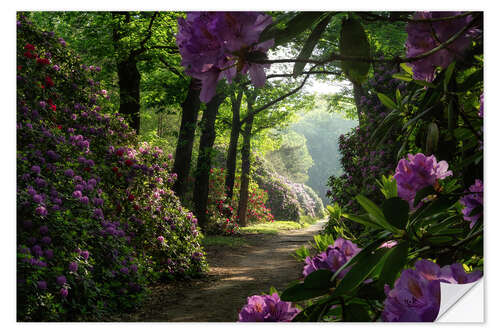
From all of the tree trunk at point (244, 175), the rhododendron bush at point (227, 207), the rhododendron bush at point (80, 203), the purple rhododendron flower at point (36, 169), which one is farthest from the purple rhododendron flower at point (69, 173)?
the rhododendron bush at point (227, 207)

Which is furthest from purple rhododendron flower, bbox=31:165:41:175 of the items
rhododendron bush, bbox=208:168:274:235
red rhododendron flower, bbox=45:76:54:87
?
rhododendron bush, bbox=208:168:274:235

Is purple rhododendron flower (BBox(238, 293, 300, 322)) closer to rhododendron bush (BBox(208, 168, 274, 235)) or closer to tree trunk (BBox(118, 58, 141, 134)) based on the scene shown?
tree trunk (BBox(118, 58, 141, 134))

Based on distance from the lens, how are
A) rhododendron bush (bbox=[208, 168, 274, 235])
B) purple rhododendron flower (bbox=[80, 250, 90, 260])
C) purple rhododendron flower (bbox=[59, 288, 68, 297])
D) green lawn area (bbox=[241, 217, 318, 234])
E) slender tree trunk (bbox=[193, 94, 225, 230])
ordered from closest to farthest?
purple rhododendron flower (bbox=[59, 288, 68, 297]) < purple rhododendron flower (bbox=[80, 250, 90, 260]) < slender tree trunk (bbox=[193, 94, 225, 230]) < green lawn area (bbox=[241, 217, 318, 234]) < rhododendron bush (bbox=[208, 168, 274, 235])

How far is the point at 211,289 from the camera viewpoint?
4184 mm

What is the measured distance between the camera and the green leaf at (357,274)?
667 mm

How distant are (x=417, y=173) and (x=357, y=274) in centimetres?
39

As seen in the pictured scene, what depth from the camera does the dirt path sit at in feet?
10.8

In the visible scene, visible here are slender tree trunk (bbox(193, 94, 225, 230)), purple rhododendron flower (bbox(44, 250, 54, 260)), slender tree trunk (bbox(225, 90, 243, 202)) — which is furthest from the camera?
slender tree trunk (bbox(193, 94, 225, 230))

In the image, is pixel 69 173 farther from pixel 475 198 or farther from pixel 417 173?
pixel 475 198

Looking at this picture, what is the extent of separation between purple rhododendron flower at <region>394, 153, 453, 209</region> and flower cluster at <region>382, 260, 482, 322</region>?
0.91 feet

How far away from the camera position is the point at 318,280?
2.32 feet

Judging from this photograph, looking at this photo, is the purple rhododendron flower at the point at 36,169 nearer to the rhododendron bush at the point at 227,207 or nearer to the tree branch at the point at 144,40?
the tree branch at the point at 144,40

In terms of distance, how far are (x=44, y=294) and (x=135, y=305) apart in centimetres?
82

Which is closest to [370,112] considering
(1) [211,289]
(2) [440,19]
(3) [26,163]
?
(1) [211,289]
